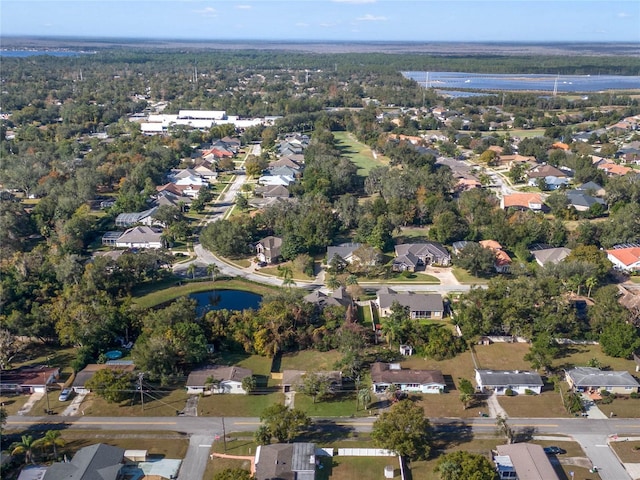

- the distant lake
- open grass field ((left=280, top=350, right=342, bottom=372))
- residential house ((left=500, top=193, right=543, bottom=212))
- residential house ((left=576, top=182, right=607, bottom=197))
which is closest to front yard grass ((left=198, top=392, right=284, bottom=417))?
open grass field ((left=280, top=350, right=342, bottom=372))

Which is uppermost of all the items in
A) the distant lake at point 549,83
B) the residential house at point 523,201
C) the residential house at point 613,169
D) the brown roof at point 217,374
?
the distant lake at point 549,83

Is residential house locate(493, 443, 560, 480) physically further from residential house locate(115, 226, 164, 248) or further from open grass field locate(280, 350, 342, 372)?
residential house locate(115, 226, 164, 248)

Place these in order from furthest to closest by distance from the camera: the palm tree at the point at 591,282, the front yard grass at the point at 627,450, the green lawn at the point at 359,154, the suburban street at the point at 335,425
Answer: the green lawn at the point at 359,154
the palm tree at the point at 591,282
the suburban street at the point at 335,425
the front yard grass at the point at 627,450

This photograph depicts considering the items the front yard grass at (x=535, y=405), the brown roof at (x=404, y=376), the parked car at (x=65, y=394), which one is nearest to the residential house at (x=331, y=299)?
the brown roof at (x=404, y=376)

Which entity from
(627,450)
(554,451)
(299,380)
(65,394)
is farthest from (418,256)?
(65,394)

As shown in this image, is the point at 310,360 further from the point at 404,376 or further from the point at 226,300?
the point at 226,300

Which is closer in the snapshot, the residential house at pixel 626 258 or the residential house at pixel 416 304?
the residential house at pixel 416 304

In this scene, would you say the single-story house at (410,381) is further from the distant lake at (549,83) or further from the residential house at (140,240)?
the distant lake at (549,83)

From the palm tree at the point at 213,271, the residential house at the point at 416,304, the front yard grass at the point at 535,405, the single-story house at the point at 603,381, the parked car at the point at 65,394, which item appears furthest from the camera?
the palm tree at the point at 213,271
